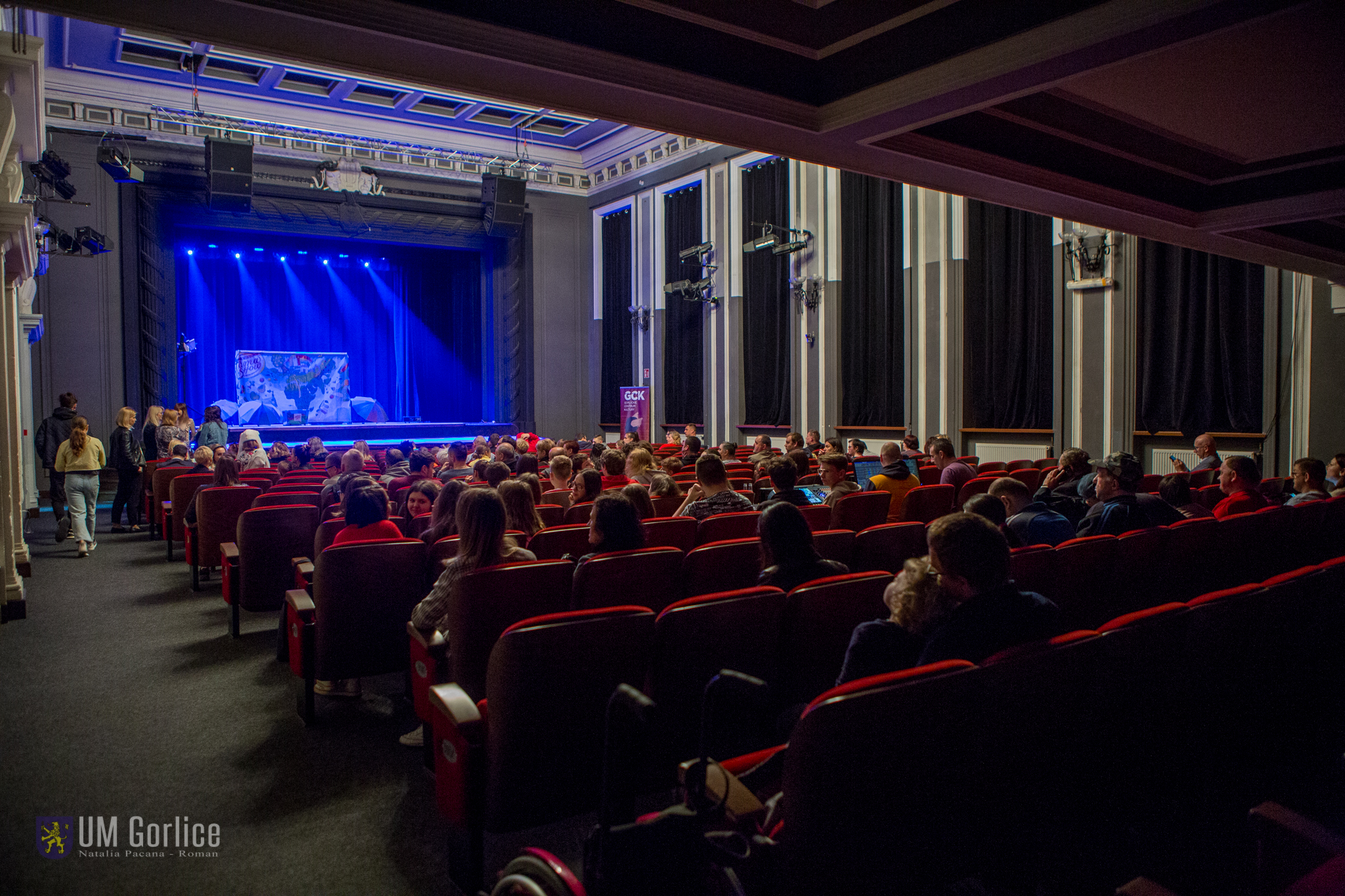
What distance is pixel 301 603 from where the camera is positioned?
10.7 ft

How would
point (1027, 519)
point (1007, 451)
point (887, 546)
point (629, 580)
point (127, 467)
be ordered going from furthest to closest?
1. point (1007, 451)
2. point (127, 467)
3. point (887, 546)
4. point (1027, 519)
5. point (629, 580)

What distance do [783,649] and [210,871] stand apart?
5.84 feet

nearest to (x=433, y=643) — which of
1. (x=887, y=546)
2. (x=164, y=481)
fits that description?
(x=887, y=546)

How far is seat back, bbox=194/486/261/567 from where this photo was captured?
18.0ft

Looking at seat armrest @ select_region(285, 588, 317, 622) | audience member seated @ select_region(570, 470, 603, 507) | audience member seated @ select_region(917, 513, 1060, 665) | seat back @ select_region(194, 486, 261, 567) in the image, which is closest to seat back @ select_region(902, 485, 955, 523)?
audience member seated @ select_region(570, 470, 603, 507)

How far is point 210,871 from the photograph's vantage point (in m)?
2.17

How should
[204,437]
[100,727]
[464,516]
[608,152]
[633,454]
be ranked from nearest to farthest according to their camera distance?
[464,516], [100,727], [633,454], [204,437], [608,152]

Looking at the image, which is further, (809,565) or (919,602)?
(809,565)

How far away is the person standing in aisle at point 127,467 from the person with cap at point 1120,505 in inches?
363

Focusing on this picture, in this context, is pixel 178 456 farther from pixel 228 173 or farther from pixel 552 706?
pixel 552 706

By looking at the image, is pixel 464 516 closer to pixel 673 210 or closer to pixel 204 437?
pixel 204 437

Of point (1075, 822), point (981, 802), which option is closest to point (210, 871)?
point (981, 802)

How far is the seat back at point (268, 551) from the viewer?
14.1 feet

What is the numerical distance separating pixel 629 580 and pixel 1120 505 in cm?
254
